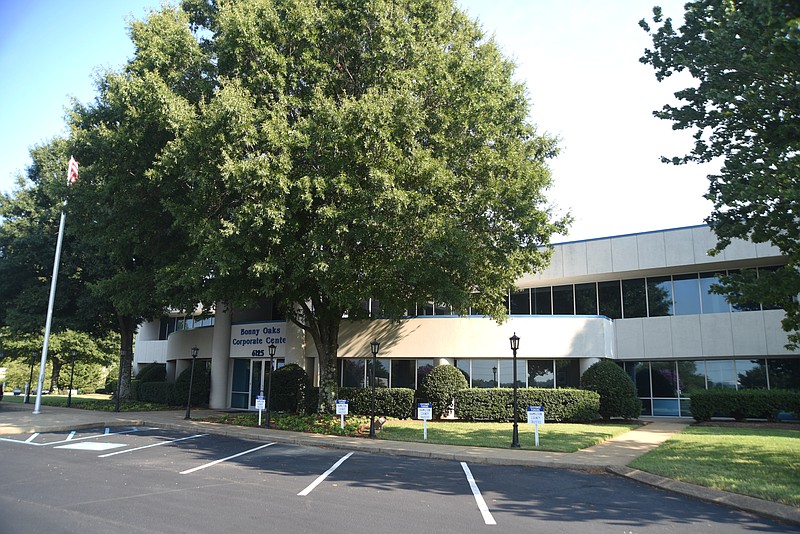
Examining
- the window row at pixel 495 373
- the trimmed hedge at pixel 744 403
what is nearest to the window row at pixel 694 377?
the trimmed hedge at pixel 744 403

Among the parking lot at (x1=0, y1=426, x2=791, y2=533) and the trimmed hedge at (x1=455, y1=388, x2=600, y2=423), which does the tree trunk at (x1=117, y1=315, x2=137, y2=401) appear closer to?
the parking lot at (x1=0, y1=426, x2=791, y2=533)

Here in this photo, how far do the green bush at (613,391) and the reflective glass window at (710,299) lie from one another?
6055 mm

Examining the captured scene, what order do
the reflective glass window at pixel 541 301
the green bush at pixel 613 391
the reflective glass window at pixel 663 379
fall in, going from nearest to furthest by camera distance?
1. the green bush at pixel 613 391
2. the reflective glass window at pixel 663 379
3. the reflective glass window at pixel 541 301

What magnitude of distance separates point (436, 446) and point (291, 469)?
4832 mm

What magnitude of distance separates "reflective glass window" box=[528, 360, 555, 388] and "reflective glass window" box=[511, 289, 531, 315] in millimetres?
5380

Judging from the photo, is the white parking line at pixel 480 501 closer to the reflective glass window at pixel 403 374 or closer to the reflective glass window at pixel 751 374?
the reflective glass window at pixel 403 374

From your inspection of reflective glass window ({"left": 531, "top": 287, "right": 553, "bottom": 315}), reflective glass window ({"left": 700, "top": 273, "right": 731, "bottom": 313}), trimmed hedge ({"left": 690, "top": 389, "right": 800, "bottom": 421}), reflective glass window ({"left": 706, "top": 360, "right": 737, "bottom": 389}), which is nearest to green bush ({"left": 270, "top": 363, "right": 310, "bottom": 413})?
reflective glass window ({"left": 531, "top": 287, "right": 553, "bottom": 315})

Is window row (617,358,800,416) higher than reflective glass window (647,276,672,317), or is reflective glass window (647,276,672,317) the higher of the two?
reflective glass window (647,276,672,317)

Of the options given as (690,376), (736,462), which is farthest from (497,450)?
(690,376)

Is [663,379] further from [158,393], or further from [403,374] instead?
[158,393]

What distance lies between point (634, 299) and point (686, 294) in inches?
89.5

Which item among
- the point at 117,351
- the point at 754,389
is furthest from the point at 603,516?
the point at 117,351

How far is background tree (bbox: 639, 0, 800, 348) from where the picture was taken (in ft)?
35.8

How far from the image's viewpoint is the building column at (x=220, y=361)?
97.1 ft
